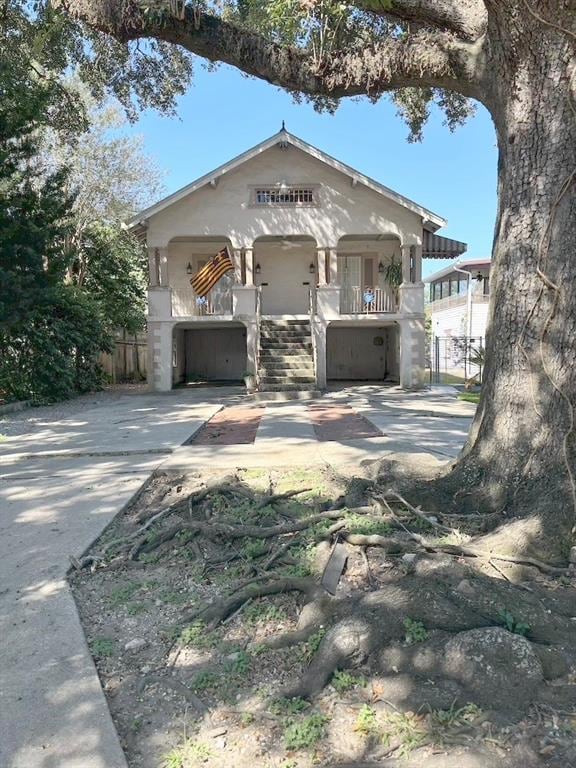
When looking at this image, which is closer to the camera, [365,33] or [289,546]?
[289,546]

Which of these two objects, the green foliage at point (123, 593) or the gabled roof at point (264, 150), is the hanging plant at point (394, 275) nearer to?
the gabled roof at point (264, 150)

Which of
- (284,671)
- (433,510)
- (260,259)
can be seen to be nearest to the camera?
(284,671)

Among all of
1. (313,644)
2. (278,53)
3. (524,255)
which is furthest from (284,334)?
(313,644)

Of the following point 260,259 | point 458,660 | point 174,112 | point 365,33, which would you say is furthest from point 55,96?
point 458,660

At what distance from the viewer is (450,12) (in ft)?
14.6

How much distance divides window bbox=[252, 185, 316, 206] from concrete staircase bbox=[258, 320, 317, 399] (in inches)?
144

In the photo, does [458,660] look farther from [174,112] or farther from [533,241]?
[174,112]

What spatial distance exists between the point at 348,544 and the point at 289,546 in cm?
41

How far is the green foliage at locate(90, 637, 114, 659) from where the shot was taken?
2836mm

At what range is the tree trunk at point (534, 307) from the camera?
3.61 m

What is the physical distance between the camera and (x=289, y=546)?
3.80 meters

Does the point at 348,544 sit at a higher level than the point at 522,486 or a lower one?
lower

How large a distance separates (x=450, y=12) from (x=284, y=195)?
1316 centimetres

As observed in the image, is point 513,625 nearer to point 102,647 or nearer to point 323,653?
point 323,653
